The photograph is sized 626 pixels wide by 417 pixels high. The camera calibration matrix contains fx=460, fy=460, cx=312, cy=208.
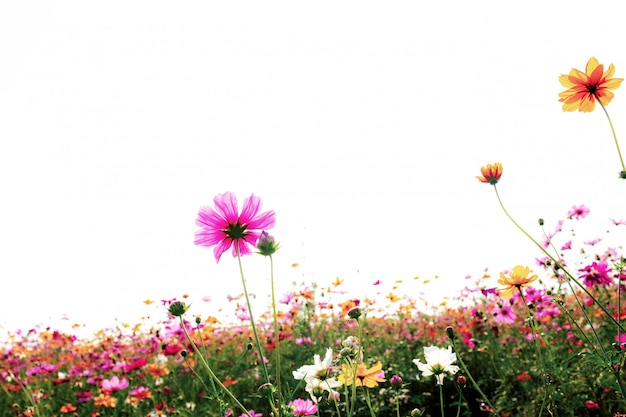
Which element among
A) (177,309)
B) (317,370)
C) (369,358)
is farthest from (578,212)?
(177,309)

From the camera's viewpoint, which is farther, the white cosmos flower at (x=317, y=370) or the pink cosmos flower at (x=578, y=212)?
the pink cosmos flower at (x=578, y=212)

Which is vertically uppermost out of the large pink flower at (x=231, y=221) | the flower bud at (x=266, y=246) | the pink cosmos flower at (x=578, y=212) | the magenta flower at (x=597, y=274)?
the pink cosmos flower at (x=578, y=212)

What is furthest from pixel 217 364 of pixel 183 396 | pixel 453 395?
pixel 453 395

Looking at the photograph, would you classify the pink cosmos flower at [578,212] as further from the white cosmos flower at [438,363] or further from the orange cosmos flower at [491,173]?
the white cosmos flower at [438,363]

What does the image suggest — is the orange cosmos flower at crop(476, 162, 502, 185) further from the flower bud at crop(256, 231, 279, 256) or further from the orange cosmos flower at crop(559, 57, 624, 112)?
the flower bud at crop(256, 231, 279, 256)

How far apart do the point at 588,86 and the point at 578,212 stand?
→ 6.89 ft

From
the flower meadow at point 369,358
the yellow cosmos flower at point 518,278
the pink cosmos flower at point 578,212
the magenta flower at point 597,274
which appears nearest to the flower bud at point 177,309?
the flower meadow at point 369,358

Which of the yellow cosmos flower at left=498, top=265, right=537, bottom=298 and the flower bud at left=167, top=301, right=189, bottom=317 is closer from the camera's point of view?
the flower bud at left=167, top=301, right=189, bottom=317

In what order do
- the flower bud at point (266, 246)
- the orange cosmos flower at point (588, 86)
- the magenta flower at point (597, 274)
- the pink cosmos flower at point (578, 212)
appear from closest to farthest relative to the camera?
the flower bud at point (266, 246) < the orange cosmos flower at point (588, 86) < the magenta flower at point (597, 274) < the pink cosmos flower at point (578, 212)

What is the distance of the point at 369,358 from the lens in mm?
3455

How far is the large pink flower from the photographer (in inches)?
48.2

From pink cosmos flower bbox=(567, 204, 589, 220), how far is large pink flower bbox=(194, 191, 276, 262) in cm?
289

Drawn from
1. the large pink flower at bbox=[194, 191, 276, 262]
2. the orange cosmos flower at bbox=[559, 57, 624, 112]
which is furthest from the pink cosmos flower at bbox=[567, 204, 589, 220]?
the large pink flower at bbox=[194, 191, 276, 262]

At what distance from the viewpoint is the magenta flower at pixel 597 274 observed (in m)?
2.41
